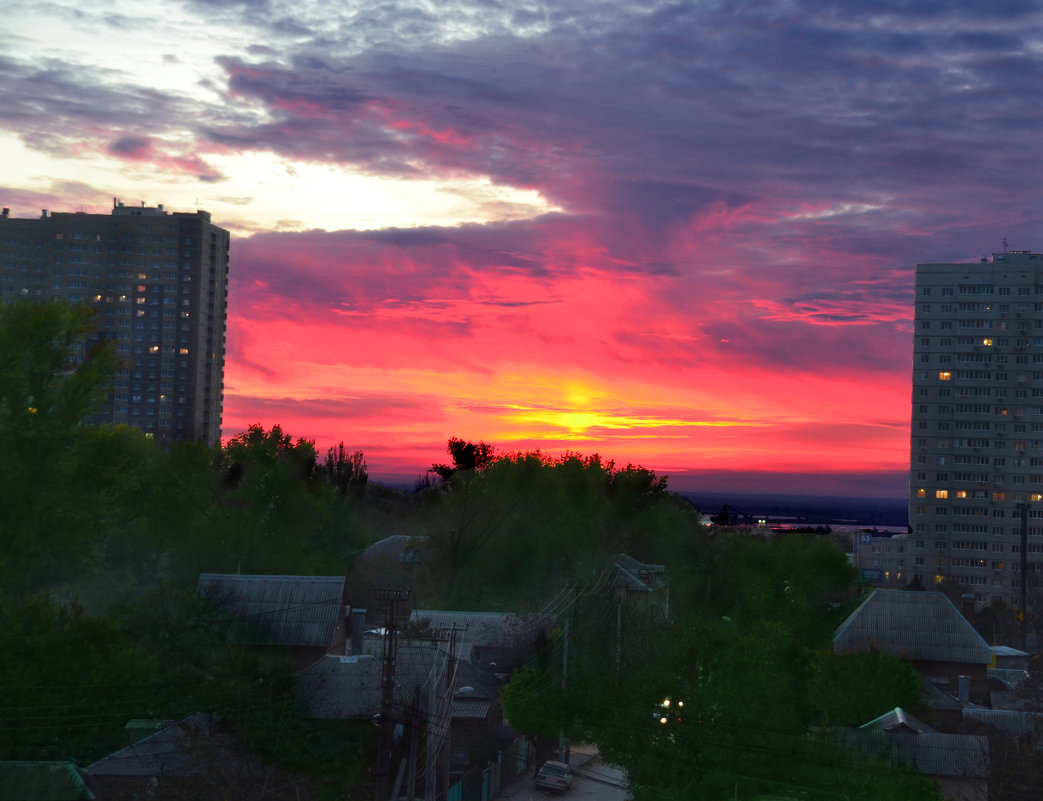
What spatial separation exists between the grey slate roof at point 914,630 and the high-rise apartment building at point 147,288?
3252 inches

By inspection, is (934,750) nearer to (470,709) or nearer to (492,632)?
(470,709)

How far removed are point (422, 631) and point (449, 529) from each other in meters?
21.3

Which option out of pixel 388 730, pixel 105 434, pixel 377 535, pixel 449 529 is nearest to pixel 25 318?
pixel 105 434

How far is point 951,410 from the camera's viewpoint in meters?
109

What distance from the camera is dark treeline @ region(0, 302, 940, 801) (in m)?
25.4

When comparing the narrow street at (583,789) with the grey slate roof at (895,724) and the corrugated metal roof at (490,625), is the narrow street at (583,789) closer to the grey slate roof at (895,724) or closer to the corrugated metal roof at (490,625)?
the corrugated metal roof at (490,625)

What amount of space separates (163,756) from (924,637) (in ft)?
104

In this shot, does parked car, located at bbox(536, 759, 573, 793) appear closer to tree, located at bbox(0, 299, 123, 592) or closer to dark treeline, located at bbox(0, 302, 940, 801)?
dark treeline, located at bbox(0, 302, 940, 801)

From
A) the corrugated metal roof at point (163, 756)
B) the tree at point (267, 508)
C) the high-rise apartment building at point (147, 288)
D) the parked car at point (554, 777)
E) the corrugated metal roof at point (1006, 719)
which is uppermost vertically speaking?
the high-rise apartment building at point (147, 288)

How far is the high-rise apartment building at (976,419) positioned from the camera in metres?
105

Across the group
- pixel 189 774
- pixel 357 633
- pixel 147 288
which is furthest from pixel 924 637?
pixel 147 288

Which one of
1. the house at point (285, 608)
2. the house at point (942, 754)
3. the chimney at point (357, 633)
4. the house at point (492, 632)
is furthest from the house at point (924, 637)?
the house at point (285, 608)

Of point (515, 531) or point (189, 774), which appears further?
point (515, 531)

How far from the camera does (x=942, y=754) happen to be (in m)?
26.6
